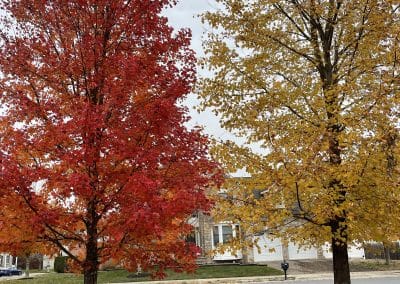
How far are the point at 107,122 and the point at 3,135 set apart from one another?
1.58m

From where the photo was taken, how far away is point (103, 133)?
20.7 feet

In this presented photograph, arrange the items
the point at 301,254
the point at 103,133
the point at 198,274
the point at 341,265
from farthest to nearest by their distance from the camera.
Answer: the point at 301,254 < the point at 198,274 < the point at 341,265 < the point at 103,133

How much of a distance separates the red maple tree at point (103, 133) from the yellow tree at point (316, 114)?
1071mm

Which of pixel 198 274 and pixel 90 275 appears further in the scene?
pixel 198 274

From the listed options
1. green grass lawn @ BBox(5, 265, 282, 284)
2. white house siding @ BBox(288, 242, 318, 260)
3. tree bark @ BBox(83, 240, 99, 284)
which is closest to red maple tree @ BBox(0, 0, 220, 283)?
tree bark @ BBox(83, 240, 99, 284)

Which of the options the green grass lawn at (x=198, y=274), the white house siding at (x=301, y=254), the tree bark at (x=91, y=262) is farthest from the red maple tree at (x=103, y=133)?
the white house siding at (x=301, y=254)

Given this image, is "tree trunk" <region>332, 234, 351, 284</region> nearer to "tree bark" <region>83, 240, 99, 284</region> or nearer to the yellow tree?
the yellow tree

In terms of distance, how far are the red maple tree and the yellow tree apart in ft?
3.51

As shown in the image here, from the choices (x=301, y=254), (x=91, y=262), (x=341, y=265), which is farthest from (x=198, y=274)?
(x=91, y=262)

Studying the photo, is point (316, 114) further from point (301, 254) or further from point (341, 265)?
point (301, 254)

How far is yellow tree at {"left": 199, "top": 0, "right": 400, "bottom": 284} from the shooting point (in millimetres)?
6449

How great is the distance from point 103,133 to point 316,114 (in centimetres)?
368

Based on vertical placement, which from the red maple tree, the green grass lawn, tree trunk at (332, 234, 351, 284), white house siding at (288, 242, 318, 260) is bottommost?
the green grass lawn

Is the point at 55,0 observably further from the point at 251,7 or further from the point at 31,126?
the point at 251,7
